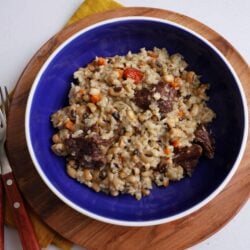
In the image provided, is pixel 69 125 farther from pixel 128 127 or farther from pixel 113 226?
pixel 113 226

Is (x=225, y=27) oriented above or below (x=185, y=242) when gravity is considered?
above

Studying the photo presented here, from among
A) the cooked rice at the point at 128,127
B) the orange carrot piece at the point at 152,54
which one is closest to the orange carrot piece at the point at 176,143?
the cooked rice at the point at 128,127

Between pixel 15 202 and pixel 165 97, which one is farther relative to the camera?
pixel 15 202

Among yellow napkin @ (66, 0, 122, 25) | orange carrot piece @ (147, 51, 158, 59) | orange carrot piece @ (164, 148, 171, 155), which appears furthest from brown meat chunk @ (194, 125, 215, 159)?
yellow napkin @ (66, 0, 122, 25)

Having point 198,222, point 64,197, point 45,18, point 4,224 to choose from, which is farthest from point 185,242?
point 45,18

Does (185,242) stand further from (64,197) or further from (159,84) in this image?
(159,84)

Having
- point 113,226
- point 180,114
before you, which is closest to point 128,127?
point 180,114
